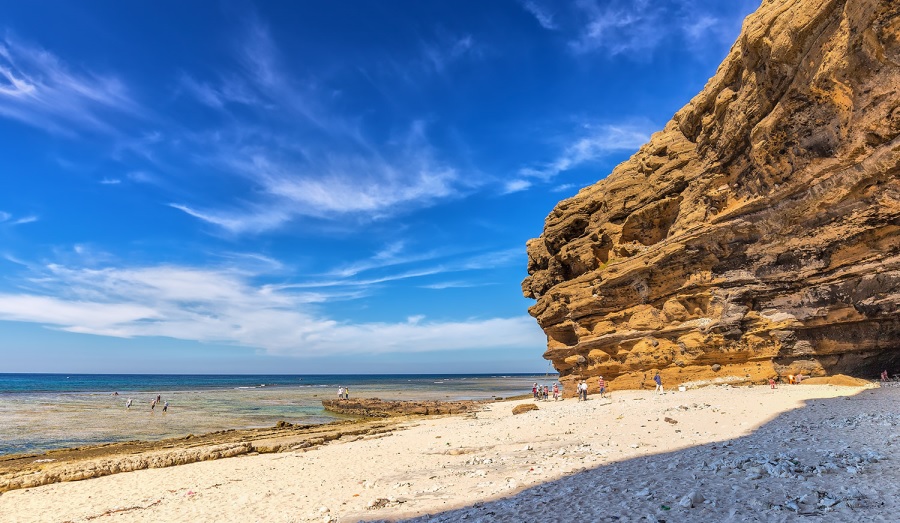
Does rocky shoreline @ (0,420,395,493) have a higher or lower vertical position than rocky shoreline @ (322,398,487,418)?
lower

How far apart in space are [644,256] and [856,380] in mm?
11952

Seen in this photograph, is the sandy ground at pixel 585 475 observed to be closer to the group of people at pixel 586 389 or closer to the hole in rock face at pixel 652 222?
the group of people at pixel 586 389

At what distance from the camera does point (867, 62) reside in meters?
17.4

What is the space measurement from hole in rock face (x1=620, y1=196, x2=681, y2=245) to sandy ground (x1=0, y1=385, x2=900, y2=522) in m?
11.9

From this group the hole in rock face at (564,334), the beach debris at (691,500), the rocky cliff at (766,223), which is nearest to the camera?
the beach debris at (691,500)

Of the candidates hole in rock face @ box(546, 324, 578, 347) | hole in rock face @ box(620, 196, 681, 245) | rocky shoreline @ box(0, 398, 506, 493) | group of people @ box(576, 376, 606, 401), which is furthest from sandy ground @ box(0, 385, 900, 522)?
hole in rock face @ box(546, 324, 578, 347)

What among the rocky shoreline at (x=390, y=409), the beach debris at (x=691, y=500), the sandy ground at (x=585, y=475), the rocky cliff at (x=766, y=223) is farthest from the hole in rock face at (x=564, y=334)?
the beach debris at (x=691, y=500)

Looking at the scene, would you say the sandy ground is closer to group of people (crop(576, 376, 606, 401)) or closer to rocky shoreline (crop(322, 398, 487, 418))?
group of people (crop(576, 376, 606, 401))

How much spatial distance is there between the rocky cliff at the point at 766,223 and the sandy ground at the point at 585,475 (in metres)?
3.71

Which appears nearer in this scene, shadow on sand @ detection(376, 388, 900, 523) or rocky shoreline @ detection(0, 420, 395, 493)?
shadow on sand @ detection(376, 388, 900, 523)

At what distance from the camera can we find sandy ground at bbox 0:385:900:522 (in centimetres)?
703

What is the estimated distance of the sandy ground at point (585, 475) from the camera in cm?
703

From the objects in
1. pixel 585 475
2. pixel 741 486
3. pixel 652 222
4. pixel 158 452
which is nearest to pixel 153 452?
pixel 158 452

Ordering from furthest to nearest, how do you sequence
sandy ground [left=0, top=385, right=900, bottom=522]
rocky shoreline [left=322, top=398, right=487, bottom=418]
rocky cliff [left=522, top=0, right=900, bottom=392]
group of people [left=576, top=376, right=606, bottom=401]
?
rocky shoreline [left=322, top=398, right=487, bottom=418] < group of people [left=576, top=376, right=606, bottom=401] < rocky cliff [left=522, top=0, right=900, bottom=392] < sandy ground [left=0, top=385, right=900, bottom=522]
